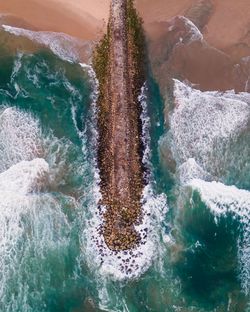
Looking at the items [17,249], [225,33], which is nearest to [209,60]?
[225,33]

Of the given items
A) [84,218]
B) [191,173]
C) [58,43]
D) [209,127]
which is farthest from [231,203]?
[58,43]

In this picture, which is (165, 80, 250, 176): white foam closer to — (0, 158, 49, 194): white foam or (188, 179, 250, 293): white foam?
(188, 179, 250, 293): white foam

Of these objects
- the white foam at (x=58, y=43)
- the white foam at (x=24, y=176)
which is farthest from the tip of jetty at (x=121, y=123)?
the white foam at (x=24, y=176)

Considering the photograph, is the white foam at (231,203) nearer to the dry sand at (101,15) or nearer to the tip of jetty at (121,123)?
the tip of jetty at (121,123)

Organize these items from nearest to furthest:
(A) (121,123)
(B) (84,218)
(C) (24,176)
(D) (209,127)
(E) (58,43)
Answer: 1. (B) (84,218)
2. (C) (24,176)
3. (D) (209,127)
4. (A) (121,123)
5. (E) (58,43)

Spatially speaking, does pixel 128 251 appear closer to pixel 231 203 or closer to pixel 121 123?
pixel 231 203

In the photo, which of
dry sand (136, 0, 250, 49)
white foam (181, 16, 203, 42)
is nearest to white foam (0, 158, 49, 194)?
dry sand (136, 0, 250, 49)
